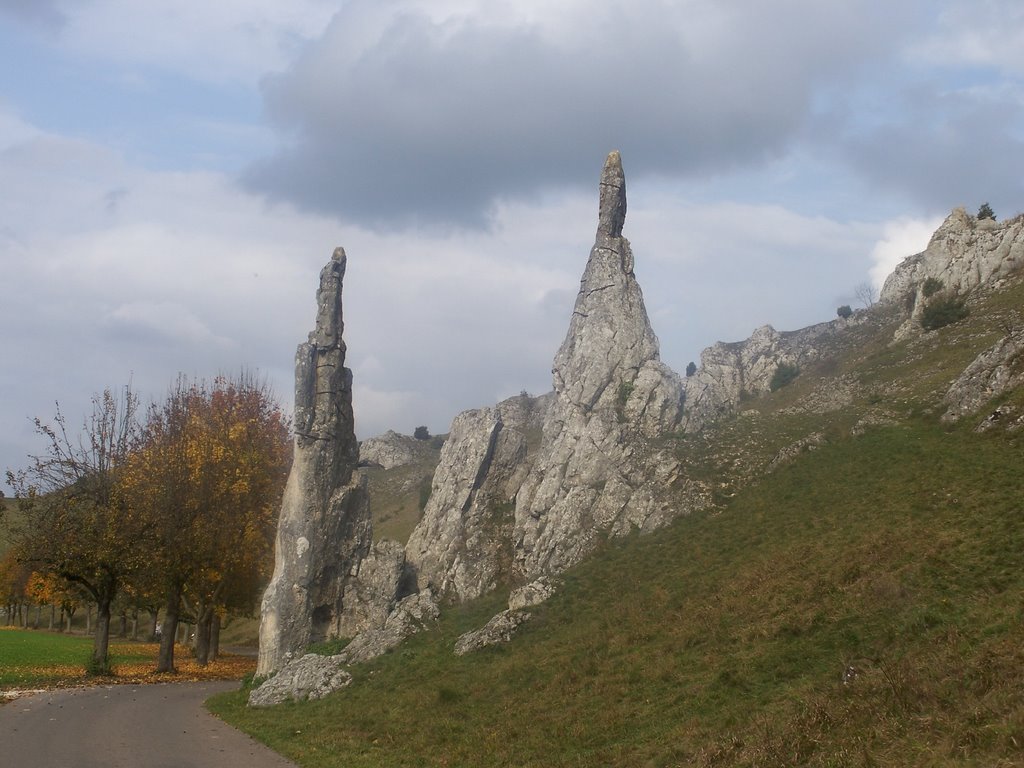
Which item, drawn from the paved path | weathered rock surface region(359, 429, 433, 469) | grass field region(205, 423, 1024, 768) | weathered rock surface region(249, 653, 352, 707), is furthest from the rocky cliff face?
weathered rock surface region(359, 429, 433, 469)

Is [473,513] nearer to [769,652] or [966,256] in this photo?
[769,652]

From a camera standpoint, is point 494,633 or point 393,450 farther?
point 393,450

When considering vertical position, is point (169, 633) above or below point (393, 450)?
below

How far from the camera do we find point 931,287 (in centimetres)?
5934

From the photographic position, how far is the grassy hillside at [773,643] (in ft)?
50.0

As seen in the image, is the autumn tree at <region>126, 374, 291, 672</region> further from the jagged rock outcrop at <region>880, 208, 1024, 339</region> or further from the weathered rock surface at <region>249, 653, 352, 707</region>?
the jagged rock outcrop at <region>880, 208, 1024, 339</region>

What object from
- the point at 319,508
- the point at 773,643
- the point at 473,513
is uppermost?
the point at 319,508

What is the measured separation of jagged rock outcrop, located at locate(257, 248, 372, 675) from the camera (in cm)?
4397

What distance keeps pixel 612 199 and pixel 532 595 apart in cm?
3398

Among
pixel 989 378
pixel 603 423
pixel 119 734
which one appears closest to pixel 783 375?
pixel 603 423

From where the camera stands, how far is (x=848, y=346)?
7575cm

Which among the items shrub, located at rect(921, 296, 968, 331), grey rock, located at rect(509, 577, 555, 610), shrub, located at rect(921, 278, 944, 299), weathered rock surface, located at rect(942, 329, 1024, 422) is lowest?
grey rock, located at rect(509, 577, 555, 610)

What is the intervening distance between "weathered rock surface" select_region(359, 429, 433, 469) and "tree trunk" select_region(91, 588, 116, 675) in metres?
81.3

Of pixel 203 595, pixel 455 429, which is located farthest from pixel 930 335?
pixel 203 595
